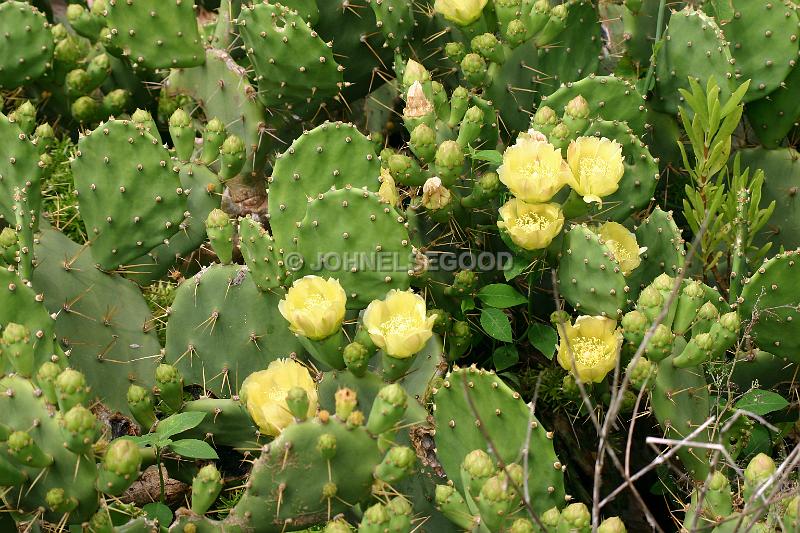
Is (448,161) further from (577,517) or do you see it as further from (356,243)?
(577,517)

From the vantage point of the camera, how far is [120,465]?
162cm

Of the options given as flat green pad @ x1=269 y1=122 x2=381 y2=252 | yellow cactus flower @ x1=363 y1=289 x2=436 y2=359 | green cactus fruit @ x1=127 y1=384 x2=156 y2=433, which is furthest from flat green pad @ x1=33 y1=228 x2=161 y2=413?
yellow cactus flower @ x1=363 y1=289 x2=436 y2=359

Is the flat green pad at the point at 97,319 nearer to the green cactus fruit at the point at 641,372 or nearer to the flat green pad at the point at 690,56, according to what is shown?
the green cactus fruit at the point at 641,372

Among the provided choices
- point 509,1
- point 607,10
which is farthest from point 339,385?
point 607,10

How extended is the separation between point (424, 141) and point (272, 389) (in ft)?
2.04

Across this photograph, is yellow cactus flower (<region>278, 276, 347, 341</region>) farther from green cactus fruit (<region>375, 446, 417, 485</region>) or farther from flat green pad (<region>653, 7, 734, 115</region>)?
flat green pad (<region>653, 7, 734, 115</region>)

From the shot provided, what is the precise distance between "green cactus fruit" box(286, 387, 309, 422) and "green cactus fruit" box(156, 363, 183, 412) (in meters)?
0.42

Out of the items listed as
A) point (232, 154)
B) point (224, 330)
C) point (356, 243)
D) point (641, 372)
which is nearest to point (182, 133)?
point (232, 154)

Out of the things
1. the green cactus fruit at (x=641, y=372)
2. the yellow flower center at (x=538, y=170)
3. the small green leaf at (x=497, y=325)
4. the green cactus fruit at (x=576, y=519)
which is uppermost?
the yellow flower center at (x=538, y=170)

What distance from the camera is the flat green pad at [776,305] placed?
1975 mm

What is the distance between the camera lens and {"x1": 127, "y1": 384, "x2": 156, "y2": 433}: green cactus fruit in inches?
77.1

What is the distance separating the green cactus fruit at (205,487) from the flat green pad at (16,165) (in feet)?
2.51

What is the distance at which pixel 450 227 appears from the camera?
2.23 metres

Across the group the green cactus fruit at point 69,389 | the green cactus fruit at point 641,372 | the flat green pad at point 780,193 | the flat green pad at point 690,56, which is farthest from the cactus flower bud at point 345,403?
the flat green pad at point 780,193
